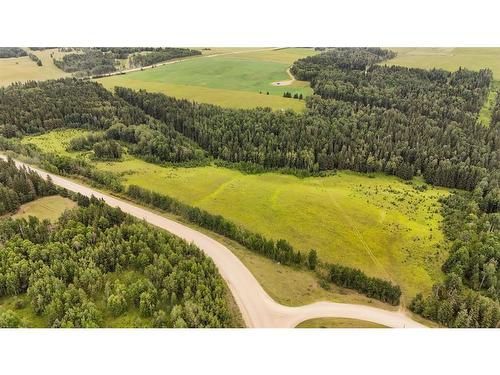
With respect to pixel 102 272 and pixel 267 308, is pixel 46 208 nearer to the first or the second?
pixel 102 272

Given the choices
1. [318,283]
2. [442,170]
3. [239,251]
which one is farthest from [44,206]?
[442,170]

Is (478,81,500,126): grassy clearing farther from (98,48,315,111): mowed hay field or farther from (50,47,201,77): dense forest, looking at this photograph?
(50,47,201,77): dense forest

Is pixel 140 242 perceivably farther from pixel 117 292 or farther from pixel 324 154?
pixel 324 154

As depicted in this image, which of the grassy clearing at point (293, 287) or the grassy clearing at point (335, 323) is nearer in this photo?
the grassy clearing at point (335, 323)

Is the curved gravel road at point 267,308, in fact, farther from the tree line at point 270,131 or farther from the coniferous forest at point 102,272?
the tree line at point 270,131

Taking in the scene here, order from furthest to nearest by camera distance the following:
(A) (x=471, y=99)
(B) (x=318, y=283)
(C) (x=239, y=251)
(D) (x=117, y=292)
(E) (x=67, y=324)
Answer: (A) (x=471, y=99), (C) (x=239, y=251), (B) (x=318, y=283), (D) (x=117, y=292), (E) (x=67, y=324)

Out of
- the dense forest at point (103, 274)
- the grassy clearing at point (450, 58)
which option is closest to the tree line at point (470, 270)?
the grassy clearing at point (450, 58)
